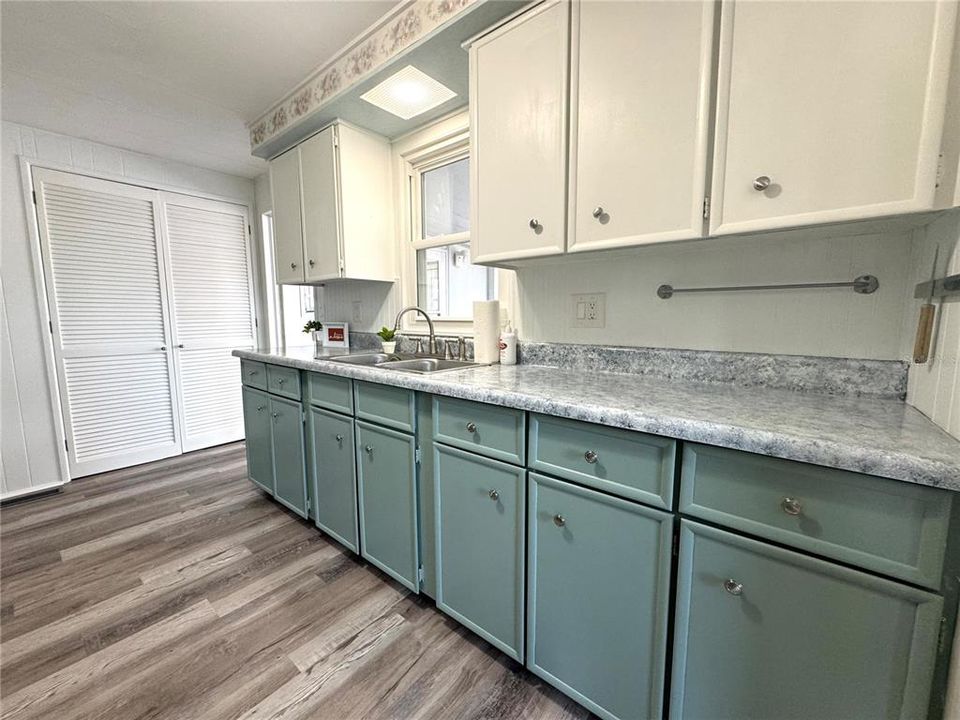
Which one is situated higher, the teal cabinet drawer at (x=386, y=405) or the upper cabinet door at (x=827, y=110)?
the upper cabinet door at (x=827, y=110)

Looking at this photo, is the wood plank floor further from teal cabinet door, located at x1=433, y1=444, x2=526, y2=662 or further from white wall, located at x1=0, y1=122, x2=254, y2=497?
white wall, located at x1=0, y1=122, x2=254, y2=497

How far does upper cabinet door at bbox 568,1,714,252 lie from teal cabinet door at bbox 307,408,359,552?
130 centimetres

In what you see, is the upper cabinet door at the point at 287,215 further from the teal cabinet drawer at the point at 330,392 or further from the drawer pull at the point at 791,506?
the drawer pull at the point at 791,506

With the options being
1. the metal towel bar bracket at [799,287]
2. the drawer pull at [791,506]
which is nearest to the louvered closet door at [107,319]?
the metal towel bar bracket at [799,287]

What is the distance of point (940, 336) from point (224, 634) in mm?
2294

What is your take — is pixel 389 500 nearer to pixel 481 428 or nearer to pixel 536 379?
pixel 481 428

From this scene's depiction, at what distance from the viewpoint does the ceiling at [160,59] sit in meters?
1.58

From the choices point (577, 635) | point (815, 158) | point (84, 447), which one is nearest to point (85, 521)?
point (84, 447)

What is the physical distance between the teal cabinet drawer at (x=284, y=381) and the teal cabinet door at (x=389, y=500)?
583mm

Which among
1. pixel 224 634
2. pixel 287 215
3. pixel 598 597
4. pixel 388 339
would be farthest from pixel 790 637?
pixel 287 215

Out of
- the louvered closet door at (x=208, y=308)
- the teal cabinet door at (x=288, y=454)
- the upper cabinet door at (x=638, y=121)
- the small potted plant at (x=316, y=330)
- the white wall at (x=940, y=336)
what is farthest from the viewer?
the louvered closet door at (x=208, y=308)

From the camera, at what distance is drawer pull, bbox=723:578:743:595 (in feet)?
2.61

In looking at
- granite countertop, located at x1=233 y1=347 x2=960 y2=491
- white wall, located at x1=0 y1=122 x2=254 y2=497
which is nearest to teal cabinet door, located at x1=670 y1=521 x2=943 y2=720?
granite countertop, located at x1=233 y1=347 x2=960 y2=491

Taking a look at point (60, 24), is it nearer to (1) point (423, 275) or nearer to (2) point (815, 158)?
(1) point (423, 275)
